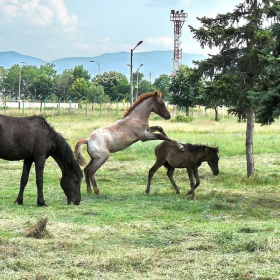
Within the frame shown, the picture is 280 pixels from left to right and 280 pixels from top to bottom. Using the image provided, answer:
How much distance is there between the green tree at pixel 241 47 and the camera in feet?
54.4

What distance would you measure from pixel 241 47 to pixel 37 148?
7780mm

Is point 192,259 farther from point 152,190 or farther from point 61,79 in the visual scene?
point 61,79

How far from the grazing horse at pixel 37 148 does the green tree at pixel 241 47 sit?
18.6ft

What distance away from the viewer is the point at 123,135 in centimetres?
1480

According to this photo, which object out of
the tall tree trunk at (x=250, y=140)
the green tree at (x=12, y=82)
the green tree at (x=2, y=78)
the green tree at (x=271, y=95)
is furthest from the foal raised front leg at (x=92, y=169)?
the green tree at (x=12, y=82)

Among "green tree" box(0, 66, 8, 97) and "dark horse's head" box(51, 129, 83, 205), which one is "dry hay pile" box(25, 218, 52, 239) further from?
"green tree" box(0, 66, 8, 97)

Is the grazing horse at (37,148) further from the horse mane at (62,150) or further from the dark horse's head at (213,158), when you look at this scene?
the dark horse's head at (213,158)

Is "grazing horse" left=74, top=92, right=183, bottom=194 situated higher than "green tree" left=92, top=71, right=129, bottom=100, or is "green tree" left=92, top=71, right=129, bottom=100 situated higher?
"green tree" left=92, top=71, right=129, bottom=100

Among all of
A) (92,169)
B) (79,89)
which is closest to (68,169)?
(92,169)

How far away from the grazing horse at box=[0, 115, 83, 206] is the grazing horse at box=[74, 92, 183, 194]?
5.16ft

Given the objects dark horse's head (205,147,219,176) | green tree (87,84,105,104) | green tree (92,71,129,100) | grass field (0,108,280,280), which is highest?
green tree (92,71,129,100)

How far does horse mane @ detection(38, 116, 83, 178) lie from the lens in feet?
41.2

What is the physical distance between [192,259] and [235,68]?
1068cm

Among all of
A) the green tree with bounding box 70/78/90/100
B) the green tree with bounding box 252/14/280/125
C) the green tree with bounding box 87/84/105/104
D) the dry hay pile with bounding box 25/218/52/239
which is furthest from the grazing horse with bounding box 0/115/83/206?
the green tree with bounding box 70/78/90/100
